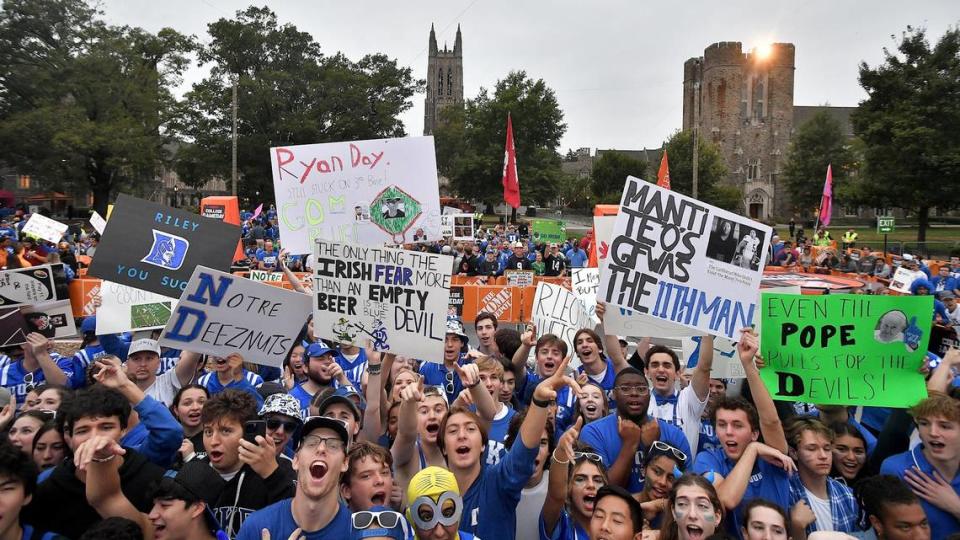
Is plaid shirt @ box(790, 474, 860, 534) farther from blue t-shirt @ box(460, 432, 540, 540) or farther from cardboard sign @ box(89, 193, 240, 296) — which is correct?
cardboard sign @ box(89, 193, 240, 296)

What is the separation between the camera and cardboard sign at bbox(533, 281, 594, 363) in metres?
8.41

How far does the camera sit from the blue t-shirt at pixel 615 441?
181 inches

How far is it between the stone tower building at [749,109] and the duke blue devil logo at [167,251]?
85845mm

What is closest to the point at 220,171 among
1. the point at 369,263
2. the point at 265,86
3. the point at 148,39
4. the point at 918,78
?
the point at 265,86

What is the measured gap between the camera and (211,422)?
13.6 ft

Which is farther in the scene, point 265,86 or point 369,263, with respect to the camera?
point 265,86

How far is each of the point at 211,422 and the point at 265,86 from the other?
188ft

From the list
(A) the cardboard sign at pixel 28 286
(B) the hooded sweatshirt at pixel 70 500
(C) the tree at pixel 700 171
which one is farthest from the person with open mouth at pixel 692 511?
(C) the tree at pixel 700 171

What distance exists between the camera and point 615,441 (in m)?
4.71

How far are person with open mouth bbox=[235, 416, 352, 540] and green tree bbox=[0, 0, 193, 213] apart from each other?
48616 millimetres

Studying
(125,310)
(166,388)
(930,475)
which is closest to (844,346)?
(930,475)

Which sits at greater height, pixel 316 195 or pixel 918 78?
pixel 918 78

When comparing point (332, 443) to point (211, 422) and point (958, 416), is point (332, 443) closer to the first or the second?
point (211, 422)

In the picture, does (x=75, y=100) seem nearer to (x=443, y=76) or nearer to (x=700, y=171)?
(x=700, y=171)
